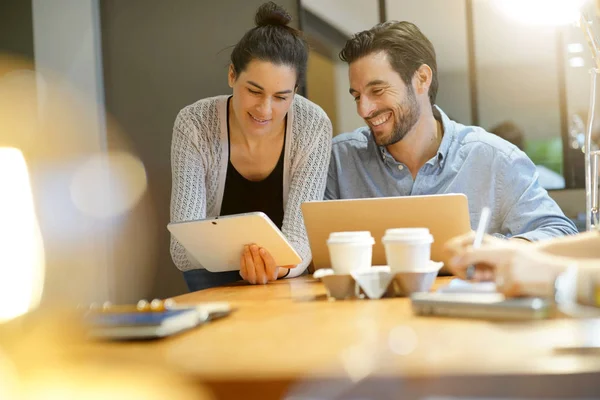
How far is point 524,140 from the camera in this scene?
399 cm

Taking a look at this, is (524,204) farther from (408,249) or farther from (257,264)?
(408,249)

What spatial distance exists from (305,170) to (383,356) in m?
1.47

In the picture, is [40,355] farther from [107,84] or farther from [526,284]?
[107,84]

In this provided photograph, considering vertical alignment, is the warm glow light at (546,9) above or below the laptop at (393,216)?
above

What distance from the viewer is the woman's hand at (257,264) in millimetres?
1714

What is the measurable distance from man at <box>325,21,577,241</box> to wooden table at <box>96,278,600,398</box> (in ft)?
4.29

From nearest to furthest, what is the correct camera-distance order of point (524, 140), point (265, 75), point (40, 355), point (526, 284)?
point (40, 355)
point (526, 284)
point (265, 75)
point (524, 140)

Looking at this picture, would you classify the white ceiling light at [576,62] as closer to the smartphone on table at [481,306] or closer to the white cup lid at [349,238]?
the white cup lid at [349,238]

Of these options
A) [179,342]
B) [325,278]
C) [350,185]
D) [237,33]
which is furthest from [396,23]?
[179,342]

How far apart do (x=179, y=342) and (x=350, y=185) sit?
5.21ft

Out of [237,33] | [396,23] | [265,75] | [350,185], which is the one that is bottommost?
[350,185]

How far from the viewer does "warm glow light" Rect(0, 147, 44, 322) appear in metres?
1.17

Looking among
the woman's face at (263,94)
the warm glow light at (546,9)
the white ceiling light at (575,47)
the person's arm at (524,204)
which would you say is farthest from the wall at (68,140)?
the white ceiling light at (575,47)

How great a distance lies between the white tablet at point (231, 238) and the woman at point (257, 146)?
0.84ft
